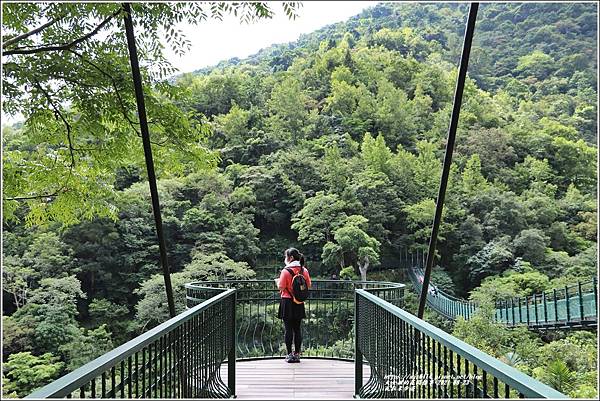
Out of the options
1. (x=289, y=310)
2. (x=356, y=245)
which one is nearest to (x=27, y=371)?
(x=289, y=310)

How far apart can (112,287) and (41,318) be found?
4.78 metres

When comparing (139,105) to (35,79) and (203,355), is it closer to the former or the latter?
(35,79)

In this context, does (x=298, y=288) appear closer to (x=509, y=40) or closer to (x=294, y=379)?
(x=294, y=379)

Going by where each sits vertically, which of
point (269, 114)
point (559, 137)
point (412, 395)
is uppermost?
point (269, 114)

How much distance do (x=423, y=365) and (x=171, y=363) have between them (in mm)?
1171

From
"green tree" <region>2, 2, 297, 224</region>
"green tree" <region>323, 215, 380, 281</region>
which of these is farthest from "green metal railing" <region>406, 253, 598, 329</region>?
"green tree" <region>2, 2, 297, 224</region>

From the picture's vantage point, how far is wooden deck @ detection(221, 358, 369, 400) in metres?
4.70

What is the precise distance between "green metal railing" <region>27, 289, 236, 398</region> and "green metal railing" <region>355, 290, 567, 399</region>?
1103 millimetres

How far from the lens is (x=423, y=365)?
93.8 inches

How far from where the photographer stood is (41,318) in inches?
747

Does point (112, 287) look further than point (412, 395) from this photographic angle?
Yes

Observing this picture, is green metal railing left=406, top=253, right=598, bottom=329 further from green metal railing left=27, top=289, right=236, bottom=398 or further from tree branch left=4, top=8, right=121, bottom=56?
tree branch left=4, top=8, right=121, bottom=56

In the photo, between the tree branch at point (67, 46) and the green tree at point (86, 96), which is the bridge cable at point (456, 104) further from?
the tree branch at point (67, 46)

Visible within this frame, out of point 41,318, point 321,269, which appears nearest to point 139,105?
point 41,318
